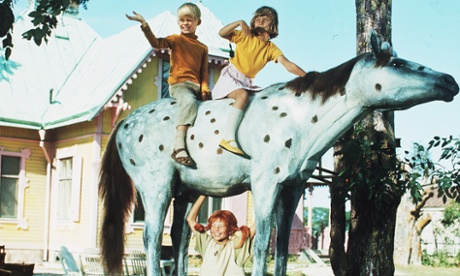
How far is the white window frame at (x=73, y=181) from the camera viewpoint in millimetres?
17531

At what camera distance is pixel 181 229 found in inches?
187

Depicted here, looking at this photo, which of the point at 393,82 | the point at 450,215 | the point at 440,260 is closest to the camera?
the point at 393,82

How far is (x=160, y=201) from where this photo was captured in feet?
14.3

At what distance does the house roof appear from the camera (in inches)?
680

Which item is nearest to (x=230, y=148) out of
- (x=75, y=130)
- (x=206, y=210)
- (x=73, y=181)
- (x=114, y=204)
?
(x=114, y=204)

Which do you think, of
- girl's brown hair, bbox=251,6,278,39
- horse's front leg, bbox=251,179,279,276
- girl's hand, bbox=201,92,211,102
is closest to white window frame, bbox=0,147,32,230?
girl's hand, bbox=201,92,211,102

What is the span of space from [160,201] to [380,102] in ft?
4.93

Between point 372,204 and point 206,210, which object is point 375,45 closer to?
point 372,204

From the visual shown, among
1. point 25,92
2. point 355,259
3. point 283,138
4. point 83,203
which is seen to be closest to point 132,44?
point 25,92

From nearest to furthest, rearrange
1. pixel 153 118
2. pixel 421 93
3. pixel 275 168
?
pixel 421 93
pixel 275 168
pixel 153 118

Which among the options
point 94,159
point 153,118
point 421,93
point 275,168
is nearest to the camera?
point 421,93

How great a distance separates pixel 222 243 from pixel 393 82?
187cm

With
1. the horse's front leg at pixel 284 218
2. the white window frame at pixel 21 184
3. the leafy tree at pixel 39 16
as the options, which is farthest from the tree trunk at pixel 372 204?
the white window frame at pixel 21 184

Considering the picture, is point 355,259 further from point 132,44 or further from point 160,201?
point 132,44
